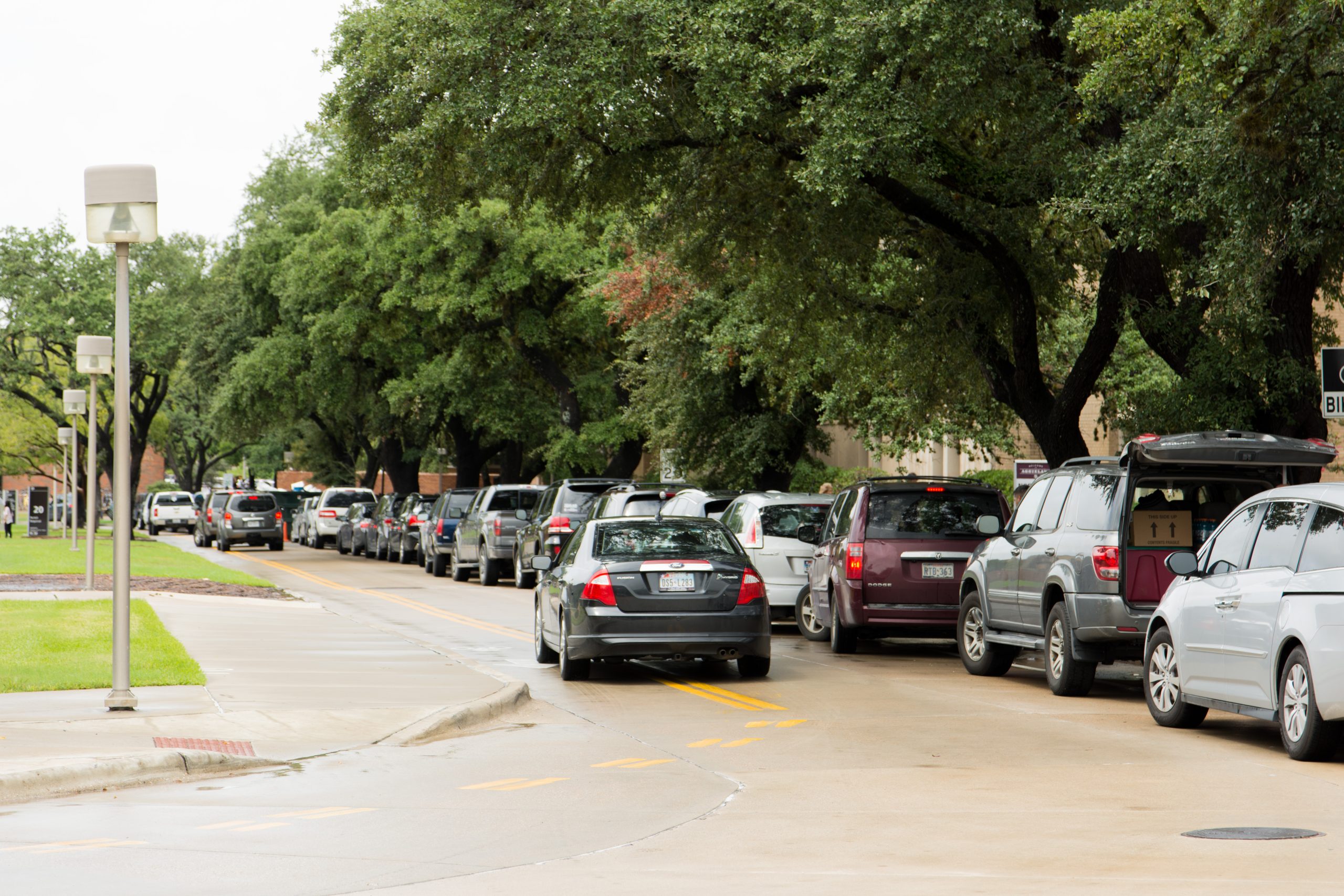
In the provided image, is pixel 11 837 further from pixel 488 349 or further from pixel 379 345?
pixel 379 345

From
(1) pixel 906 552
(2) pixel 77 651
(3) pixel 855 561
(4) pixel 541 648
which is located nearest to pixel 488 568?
(4) pixel 541 648

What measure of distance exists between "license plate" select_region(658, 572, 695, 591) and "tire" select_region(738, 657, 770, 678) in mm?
927

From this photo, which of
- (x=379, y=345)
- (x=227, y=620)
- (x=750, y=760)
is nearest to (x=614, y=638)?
(x=750, y=760)

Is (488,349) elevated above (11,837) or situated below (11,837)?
above

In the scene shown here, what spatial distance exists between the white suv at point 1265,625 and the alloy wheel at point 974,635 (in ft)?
11.5

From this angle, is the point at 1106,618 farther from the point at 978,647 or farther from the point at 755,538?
the point at 755,538

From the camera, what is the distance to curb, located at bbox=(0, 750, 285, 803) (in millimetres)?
8922

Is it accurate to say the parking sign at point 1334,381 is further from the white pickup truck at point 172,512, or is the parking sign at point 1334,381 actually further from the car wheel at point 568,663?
the white pickup truck at point 172,512

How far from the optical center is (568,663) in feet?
50.3

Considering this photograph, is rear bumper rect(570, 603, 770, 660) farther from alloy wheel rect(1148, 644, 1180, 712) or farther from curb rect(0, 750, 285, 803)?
curb rect(0, 750, 285, 803)

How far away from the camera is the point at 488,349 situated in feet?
146

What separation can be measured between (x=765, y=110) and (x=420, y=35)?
4.66 m

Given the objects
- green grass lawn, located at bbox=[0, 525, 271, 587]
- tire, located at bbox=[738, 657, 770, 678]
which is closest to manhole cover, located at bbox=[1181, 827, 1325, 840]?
tire, located at bbox=[738, 657, 770, 678]

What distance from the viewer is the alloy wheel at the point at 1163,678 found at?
11922mm
